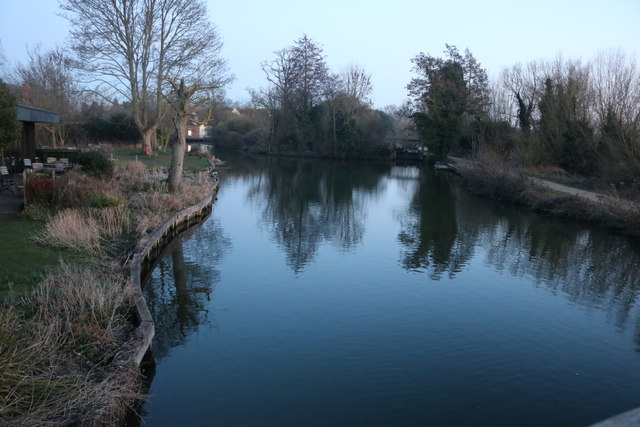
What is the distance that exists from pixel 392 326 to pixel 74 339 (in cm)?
499

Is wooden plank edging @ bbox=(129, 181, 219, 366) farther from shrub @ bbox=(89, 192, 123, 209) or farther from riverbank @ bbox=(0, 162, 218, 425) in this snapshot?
shrub @ bbox=(89, 192, 123, 209)

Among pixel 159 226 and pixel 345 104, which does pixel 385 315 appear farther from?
pixel 345 104

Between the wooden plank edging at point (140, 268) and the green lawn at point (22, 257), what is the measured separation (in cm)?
123

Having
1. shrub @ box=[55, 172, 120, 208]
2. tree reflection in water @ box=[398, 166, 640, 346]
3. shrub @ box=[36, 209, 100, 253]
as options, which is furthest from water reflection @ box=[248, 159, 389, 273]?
shrub @ box=[55, 172, 120, 208]

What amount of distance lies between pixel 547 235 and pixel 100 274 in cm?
1431

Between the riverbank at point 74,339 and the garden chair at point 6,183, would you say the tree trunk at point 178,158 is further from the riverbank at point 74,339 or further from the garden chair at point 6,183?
the riverbank at point 74,339

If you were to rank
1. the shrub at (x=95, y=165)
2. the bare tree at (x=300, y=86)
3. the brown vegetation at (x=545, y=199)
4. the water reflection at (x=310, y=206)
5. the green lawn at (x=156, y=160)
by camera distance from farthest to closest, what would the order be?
the bare tree at (x=300, y=86), the green lawn at (x=156, y=160), the shrub at (x=95, y=165), the brown vegetation at (x=545, y=199), the water reflection at (x=310, y=206)

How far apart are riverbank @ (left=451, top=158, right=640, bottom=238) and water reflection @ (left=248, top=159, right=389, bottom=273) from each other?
5.77 metres

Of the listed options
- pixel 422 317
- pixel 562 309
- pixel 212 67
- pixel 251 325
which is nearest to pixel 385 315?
pixel 422 317

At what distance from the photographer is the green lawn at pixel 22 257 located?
7977 mm

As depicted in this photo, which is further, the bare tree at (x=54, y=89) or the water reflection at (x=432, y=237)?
the bare tree at (x=54, y=89)

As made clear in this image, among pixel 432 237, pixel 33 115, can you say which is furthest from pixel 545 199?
pixel 33 115

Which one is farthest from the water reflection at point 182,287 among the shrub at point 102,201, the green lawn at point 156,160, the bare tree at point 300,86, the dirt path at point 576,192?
the bare tree at point 300,86

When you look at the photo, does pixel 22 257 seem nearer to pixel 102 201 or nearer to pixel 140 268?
pixel 140 268
